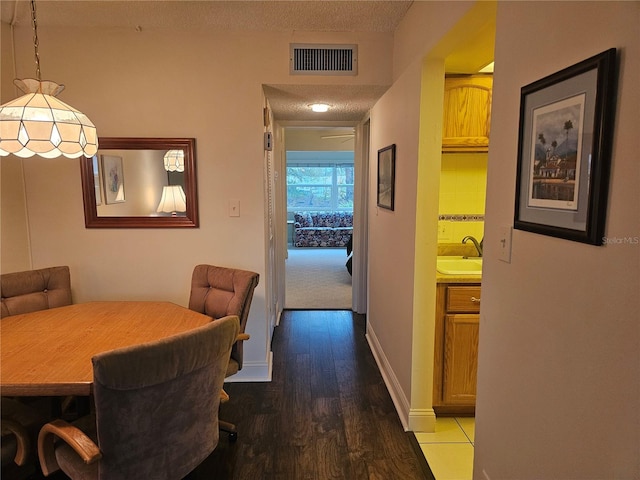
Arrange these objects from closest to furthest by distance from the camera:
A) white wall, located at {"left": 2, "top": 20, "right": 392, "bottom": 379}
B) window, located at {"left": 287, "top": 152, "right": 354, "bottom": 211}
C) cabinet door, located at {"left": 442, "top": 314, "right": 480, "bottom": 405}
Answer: cabinet door, located at {"left": 442, "top": 314, "right": 480, "bottom": 405} → white wall, located at {"left": 2, "top": 20, "right": 392, "bottom": 379} → window, located at {"left": 287, "top": 152, "right": 354, "bottom": 211}

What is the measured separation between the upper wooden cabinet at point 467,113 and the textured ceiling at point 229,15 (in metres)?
0.56

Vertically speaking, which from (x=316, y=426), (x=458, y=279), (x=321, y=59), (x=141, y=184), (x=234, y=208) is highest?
(x=321, y=59)

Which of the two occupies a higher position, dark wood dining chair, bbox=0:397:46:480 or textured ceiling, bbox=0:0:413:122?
textured ceiling, bbox=0:0:413:122

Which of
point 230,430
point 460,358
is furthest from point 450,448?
point 230,430

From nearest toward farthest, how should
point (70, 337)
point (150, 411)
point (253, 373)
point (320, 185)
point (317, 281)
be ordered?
point (150, 411)
point (70, 337)
point (253, 373)
point (317, 281)
point (320, 185)

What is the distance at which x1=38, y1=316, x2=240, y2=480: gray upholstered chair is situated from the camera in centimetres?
124

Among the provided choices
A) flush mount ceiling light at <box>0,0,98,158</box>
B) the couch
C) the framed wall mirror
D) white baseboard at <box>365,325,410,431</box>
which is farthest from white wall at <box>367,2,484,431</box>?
the couch

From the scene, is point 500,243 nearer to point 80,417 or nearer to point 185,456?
point 185,456

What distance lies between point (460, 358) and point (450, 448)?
1.58 feet

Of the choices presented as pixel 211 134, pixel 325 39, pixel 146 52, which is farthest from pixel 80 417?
pixel 325 39

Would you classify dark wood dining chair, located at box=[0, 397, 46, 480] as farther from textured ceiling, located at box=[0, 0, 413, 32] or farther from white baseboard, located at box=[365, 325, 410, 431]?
textured ceiling, located at box=[0, 0, 413, 32]

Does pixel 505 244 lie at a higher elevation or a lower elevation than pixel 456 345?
higher

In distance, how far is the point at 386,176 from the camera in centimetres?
285

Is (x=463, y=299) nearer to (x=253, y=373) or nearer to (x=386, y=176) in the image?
(x=386, y=176)
